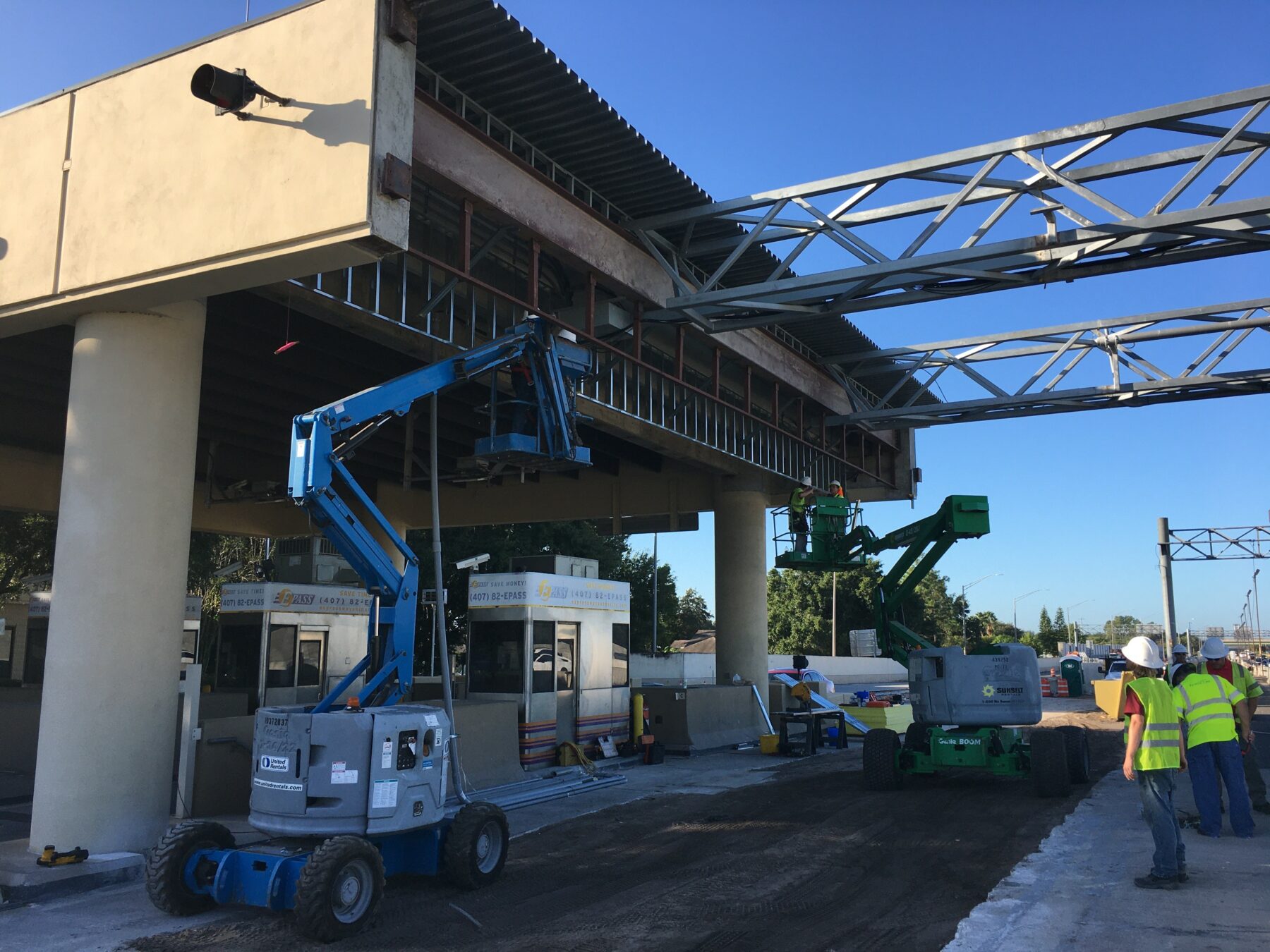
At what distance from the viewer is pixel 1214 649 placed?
11.6 m

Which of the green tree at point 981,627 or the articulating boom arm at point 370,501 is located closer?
the articulating boom arm at point 370,501

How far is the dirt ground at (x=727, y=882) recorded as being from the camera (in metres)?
7.22

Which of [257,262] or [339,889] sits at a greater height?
[257,262]

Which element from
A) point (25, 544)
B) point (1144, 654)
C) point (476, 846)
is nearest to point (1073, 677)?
point (1144, 654)

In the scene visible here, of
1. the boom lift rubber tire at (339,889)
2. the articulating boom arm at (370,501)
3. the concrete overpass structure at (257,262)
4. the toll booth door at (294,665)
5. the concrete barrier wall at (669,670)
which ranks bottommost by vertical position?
the boom lift rubber tire at (339,889)

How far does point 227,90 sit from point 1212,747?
11288 mm

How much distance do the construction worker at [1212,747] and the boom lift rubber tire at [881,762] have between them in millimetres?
4610

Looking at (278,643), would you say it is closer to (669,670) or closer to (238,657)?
(238,657)

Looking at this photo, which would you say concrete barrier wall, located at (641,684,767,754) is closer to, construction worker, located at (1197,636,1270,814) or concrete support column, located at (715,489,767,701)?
concrete support column, located at (715,489,767,701)

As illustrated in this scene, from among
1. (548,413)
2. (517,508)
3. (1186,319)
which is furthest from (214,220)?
(517,508)

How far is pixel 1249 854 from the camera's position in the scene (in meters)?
9.39

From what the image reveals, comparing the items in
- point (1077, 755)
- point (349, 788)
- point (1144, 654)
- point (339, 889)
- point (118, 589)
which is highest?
point (118, 589)

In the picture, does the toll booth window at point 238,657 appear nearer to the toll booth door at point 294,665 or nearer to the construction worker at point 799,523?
the toll booth door at point 294,665

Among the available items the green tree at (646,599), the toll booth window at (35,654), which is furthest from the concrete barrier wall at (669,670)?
the toll booth window at (35,654)
